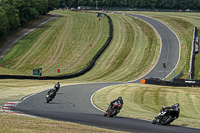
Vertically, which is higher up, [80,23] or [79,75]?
[80,23]

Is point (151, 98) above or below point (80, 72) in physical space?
above

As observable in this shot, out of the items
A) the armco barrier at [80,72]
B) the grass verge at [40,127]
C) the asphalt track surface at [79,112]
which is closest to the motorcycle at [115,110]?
the asphalt track surface at [79,112]

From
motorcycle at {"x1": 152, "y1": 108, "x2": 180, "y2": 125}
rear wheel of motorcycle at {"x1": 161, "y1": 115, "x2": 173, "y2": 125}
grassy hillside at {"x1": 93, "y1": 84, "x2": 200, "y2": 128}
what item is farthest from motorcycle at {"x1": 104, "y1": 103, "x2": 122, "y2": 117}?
grassy hillside at {"x1": 93, "y1": 84, "x2": 200, "y2": 128}

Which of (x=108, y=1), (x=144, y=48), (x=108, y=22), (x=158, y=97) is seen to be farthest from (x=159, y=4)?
(x=158, y=97)

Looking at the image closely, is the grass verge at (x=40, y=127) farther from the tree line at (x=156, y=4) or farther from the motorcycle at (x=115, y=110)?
the tree line at (x=156, y=4)

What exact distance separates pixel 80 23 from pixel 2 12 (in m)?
26.2

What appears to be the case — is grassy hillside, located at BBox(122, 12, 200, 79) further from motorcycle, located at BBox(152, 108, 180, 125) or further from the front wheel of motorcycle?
motorcycle, located at BBox(152, 108, 180, 125)

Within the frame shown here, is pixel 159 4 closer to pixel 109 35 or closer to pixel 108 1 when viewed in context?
pixel 108 1

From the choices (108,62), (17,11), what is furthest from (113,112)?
(17,11)

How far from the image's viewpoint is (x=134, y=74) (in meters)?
63.7

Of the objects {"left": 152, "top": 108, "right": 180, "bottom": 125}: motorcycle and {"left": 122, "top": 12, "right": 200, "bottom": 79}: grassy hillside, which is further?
{"left": 122, "top": 12, "right": 200, "bottom": 79}: grassy hillside

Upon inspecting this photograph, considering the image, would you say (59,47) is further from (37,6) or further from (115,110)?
(115,110)

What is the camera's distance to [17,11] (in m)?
103

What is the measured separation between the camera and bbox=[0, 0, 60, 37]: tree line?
94.4 meters
